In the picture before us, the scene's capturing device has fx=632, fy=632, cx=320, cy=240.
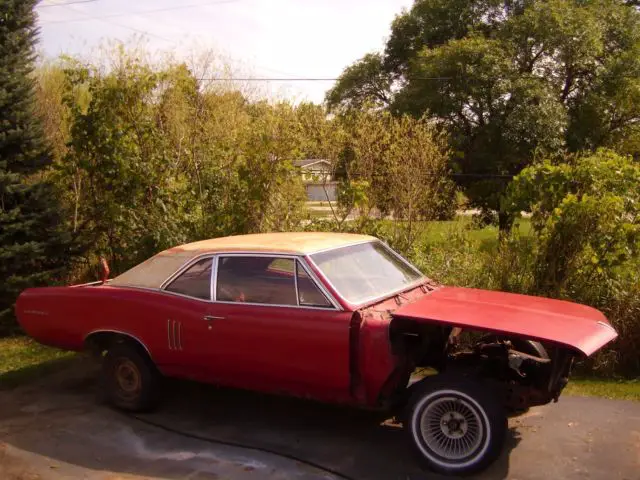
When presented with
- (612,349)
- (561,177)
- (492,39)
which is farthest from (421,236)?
(492,39)

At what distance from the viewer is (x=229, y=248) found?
17.9ft

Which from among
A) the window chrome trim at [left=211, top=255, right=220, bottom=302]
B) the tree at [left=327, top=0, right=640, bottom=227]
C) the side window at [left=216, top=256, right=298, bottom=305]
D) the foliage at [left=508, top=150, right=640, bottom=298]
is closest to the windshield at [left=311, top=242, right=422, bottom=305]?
the side window at [left=216, top=256, right=298, bottom=305]

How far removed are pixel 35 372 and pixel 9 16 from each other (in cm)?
500

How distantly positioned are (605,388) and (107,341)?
15.5 feet

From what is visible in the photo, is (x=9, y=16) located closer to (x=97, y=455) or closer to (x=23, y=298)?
(x=23, y=298)

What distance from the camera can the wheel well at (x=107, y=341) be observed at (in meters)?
5.50

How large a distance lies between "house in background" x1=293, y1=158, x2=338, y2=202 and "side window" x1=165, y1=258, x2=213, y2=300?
4153mm

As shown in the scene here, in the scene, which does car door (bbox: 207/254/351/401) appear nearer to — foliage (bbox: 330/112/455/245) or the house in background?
foliage (bbox: 330/112/455/245)

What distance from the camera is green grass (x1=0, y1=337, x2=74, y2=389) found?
6.76m

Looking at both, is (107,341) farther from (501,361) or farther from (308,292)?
(501,361)

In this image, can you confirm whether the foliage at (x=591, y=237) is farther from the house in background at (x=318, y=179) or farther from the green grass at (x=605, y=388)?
the house in background at (x=318, y=179)

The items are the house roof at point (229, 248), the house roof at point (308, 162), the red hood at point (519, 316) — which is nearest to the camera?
the red hood at point (519, 316)

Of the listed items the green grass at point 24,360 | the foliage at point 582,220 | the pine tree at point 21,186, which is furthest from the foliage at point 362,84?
the green grass at point 24,360

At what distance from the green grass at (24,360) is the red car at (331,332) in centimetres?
102
